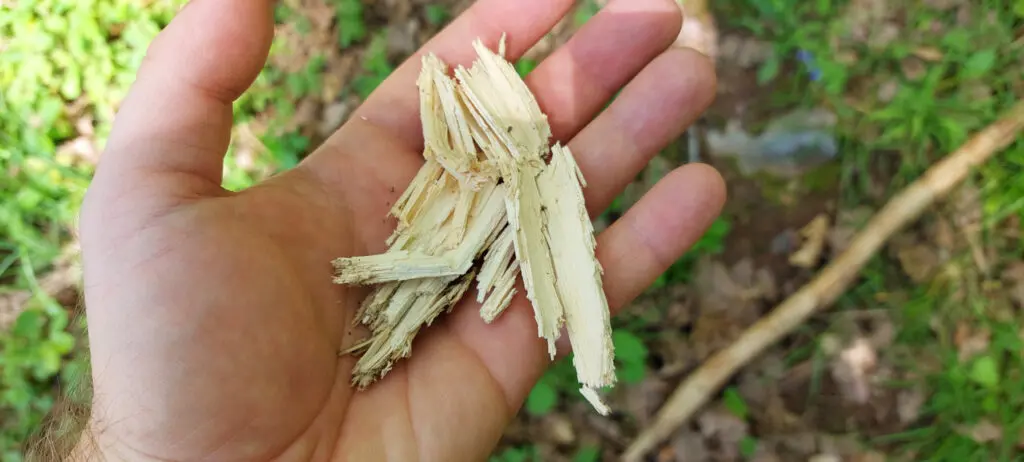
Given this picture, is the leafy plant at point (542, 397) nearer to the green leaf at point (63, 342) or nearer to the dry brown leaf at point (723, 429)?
the dry brown leaf at point (723, 429)

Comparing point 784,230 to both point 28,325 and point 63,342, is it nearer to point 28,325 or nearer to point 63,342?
point 63,342

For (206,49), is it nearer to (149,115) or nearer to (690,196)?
(149,115)

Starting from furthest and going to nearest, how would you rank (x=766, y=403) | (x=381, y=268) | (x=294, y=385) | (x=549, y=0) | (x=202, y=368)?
(x=766, y=403) < (x=549, y=0) < (x=381, y=268) < (x=294, y=385) < (x=202, y=368)

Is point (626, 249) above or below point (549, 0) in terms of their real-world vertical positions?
below

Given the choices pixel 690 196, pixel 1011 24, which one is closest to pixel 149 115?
pixel 690 196

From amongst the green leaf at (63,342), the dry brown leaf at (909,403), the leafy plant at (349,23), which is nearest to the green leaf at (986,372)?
the dry brown leaf at (909,403)

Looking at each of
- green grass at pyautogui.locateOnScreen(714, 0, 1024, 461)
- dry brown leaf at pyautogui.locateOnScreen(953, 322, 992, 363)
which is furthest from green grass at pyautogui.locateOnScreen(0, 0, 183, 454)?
dry brown leaf at pyautogui.locateOnScreen(953, 322, 992, 363)
